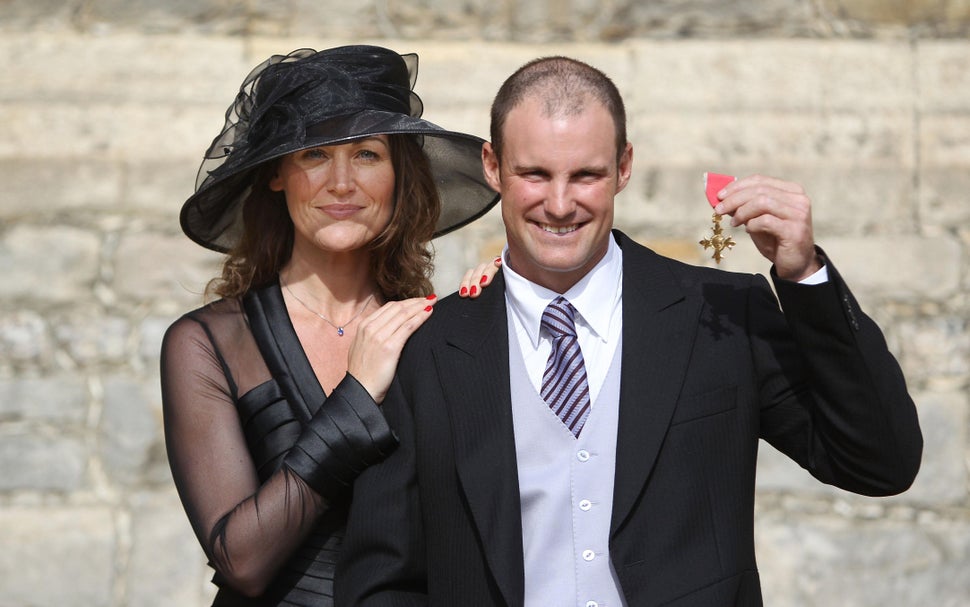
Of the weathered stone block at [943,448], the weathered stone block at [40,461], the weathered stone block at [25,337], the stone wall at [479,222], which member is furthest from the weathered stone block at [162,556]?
the weathered stone block at [943,448]

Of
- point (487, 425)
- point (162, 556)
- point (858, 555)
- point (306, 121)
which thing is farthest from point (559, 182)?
point (162, 556)

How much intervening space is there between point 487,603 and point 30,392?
2.77 m

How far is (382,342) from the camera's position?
2549 mm

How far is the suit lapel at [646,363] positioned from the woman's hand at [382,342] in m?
0.44

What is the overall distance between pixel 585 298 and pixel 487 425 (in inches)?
12.4

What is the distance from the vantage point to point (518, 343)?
8.01 feet

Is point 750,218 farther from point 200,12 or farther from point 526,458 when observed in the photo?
point 200,12

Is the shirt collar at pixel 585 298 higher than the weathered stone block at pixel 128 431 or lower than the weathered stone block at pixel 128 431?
higher

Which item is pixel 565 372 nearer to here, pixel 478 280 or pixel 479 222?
pixel 478 280

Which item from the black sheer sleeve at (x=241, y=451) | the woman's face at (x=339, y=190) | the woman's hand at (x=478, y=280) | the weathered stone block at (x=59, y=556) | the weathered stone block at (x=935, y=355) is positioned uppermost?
the woman's face at (x=339, y=190)

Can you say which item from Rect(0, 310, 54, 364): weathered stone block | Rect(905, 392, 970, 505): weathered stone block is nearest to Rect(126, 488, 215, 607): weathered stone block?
Rect(0, 310, 54, 364): weathered stone block

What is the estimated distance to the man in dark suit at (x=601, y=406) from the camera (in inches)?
86.9

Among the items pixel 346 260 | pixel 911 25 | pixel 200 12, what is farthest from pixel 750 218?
pixel 200 12

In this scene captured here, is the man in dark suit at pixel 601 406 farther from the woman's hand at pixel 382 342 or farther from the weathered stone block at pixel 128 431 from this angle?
the weathered stone block at pixel 128 431
